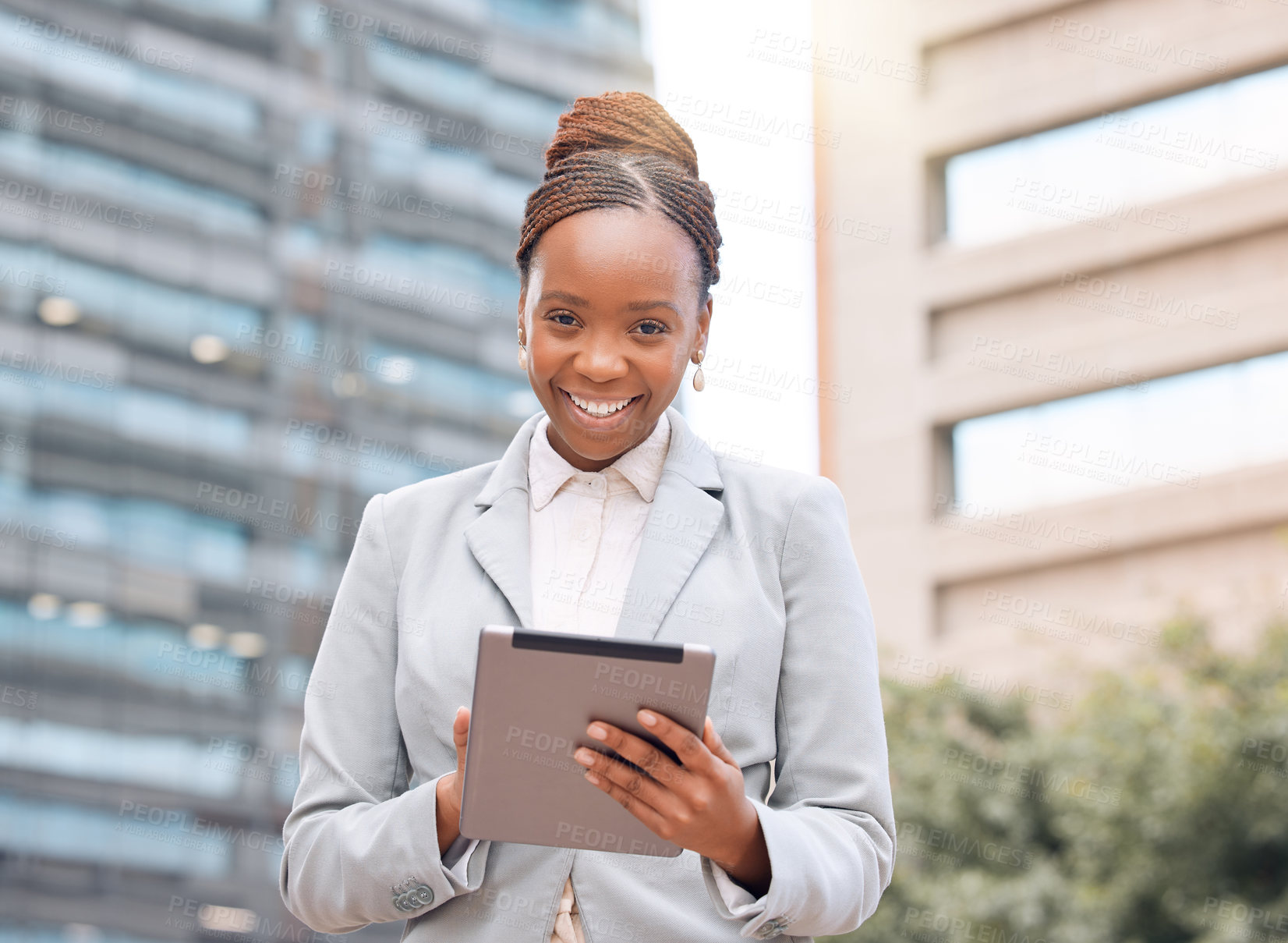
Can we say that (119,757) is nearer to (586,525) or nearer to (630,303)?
(586,525)

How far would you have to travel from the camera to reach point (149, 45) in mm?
16875

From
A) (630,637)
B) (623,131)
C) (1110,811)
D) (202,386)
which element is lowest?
(1110,811)

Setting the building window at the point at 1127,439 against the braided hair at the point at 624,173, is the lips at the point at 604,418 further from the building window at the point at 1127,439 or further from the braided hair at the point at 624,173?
the building window at the point at 1127,439

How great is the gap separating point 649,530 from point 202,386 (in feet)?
53.6

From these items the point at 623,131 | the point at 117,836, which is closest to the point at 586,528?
the point at 623,131

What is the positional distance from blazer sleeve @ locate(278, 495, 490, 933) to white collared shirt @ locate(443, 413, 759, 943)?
9.6 inches

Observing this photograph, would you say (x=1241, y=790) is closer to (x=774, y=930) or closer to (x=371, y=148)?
(x=774, y=930)

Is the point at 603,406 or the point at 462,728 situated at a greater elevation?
the point at 603,406

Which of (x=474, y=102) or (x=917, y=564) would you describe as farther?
(x=917, y=564)

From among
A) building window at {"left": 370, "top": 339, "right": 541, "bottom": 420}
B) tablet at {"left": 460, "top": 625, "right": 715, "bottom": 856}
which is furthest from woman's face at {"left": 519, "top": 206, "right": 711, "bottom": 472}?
building window at {"left": 370, "top": 339, "right": 541, "bottom": 420}

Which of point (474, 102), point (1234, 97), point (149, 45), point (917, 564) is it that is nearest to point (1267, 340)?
point (1234, 97)

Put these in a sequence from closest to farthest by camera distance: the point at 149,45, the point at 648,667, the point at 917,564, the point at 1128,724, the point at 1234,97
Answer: the point at 648,667
the point at 1128,724
the point at 149,45
the point at 1234,97
the point at 917,564

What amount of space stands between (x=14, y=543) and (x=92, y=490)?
4.25ft

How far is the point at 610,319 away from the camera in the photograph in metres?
1.96
